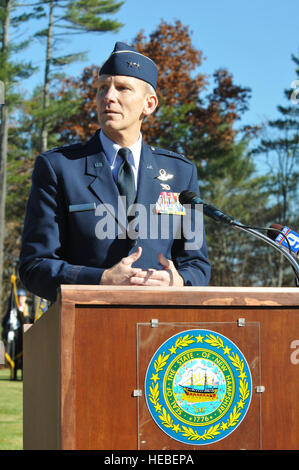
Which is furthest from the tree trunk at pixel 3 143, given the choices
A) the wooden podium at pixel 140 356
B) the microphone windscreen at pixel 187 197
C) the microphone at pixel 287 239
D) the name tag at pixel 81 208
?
the wooden podium at pixel 140 356

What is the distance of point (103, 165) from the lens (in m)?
3.08

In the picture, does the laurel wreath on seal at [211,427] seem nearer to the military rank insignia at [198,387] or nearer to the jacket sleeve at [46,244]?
the military rank insignia at [198,387]

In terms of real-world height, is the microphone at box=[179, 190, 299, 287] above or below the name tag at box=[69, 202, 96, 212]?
below

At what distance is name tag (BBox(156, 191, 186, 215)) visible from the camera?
A: 3.05 meters

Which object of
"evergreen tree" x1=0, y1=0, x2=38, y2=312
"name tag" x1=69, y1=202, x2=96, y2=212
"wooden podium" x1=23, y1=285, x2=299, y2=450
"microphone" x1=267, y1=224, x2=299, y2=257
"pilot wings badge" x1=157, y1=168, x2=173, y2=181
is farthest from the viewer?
"evergreen tree" x1=0, y1=0, x2=38, y2=312

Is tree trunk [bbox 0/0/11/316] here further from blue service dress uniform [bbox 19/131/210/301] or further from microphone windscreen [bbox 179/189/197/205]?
microphone windscreen [bbox 179/189/197/205]

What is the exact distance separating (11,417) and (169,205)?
282 inches

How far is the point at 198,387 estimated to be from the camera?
7.30ft

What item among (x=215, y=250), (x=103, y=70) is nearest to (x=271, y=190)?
(x=215, y=250)

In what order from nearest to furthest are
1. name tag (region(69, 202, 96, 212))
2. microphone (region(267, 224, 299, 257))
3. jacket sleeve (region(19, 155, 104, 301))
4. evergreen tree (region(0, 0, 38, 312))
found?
jacket sleeve (region(19, 155, 104, 301)), microphone (region(267, 224, 299, 257)), name tag (region(69, 202, 96, 212)), evergreen tree (region(0, 0, 38, 312))

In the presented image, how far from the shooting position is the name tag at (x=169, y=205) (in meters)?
3.05

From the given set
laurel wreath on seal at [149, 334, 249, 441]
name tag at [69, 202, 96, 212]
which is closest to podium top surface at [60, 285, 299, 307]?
laurel wreath on seal at [149, 334, 249, 441]

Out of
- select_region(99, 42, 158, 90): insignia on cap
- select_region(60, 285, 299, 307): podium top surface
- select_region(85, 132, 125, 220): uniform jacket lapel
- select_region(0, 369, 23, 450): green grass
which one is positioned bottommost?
select_region(0, 369, 23, 450): green grass

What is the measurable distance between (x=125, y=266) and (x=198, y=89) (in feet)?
84.3
